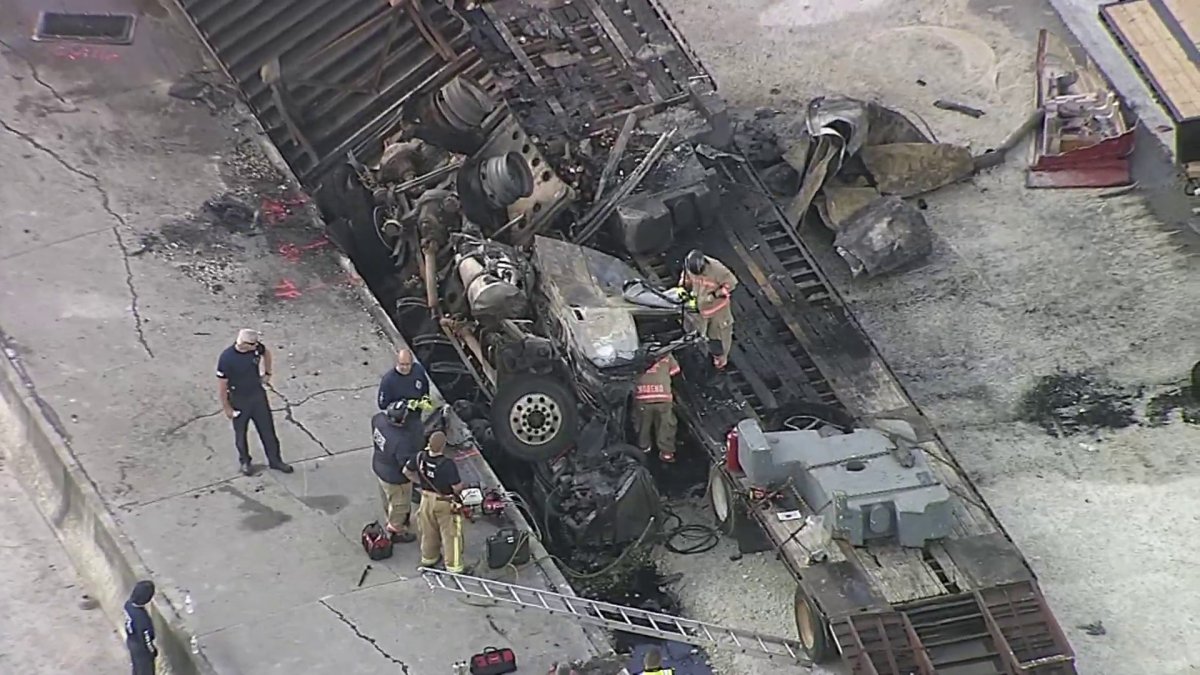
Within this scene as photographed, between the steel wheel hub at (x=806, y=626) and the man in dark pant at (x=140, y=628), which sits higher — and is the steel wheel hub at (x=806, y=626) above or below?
below

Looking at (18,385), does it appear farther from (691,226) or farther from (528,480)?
(691,226)

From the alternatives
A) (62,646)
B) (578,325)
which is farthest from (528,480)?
(62,646)

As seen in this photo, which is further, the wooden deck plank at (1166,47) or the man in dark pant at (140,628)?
the wooden deck plank at (1166,47)

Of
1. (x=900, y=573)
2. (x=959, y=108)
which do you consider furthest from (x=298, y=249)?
(x=959, y=108)

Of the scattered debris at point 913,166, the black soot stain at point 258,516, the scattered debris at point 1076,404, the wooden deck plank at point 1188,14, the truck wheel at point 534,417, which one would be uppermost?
the black soot stain at point 258,516

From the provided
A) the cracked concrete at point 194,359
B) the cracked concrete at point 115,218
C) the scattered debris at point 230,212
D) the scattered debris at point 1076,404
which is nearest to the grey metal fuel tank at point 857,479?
the cracked concrete at point 194,359

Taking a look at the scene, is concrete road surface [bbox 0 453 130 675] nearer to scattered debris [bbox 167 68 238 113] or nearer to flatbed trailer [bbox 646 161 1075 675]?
flatbed trailer [bbox 646 161 1075 675]

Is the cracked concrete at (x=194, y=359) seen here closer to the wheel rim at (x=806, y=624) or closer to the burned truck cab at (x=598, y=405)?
the burned truck cab at (x=598, y=405)
